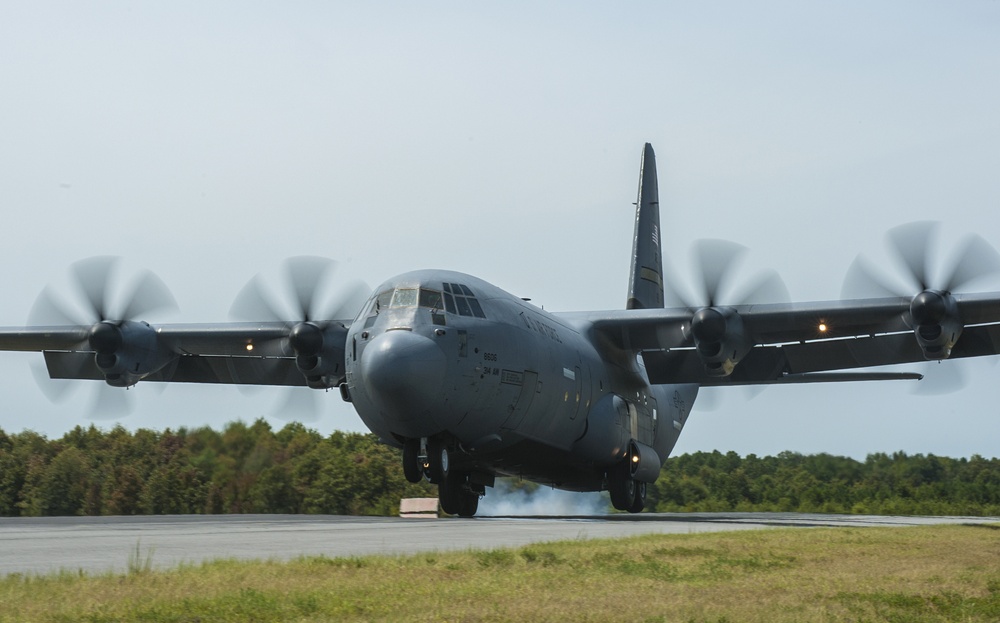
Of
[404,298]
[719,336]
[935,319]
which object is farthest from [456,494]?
[935,319]

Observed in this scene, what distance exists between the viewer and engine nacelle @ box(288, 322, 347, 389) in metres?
22.7

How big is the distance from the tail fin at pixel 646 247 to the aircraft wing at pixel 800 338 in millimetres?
4748

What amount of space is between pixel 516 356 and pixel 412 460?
8.63 feet

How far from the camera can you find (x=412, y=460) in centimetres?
1895

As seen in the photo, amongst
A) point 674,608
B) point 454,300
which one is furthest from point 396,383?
point 674,608

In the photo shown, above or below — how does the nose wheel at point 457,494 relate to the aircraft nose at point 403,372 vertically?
below

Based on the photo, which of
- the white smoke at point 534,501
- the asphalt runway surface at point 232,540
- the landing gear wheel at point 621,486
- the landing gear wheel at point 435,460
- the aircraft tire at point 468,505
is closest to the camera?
the asphalt runway surface at point 232,540

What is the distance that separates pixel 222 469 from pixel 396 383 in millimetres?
8487

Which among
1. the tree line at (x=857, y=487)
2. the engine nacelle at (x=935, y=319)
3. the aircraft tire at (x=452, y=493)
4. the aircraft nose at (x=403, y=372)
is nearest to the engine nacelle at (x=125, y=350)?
the aircraft tire at (x=452, y=493)

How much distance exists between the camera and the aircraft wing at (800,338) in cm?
2084

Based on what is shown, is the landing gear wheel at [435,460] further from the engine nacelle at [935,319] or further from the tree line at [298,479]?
the engine nacelle at [935,319]

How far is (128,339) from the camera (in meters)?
23.1

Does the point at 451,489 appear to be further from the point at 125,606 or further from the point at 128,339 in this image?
the point at 125,606

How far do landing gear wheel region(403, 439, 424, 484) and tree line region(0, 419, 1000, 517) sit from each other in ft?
20.4
